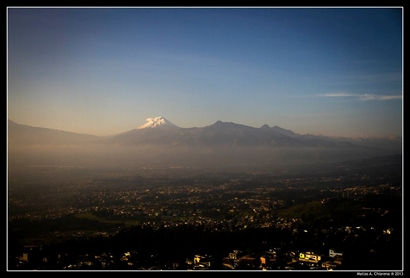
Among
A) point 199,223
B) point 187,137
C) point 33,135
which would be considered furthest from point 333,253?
point 187,137

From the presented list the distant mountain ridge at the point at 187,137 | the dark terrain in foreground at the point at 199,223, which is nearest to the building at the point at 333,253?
the dark terrain in foreground at the point at 199,223

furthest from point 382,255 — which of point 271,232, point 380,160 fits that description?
point 380,160

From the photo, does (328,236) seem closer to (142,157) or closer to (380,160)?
(380,160)

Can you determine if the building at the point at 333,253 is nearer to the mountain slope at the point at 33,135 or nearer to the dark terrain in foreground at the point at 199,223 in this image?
the dark terrain in foreground at the point at 199,223

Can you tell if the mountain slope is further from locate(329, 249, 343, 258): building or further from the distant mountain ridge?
locate(329, 249, 343, 258): building

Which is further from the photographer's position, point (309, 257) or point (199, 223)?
point (199, 223)

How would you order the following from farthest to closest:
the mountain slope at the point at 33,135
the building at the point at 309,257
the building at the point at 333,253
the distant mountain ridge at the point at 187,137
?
1. the distant mountain ridge at the point at 187,137
2. the mountain slope at the point at 33,135
3. the building at the point at 333,253
4. the building at the point at 309,257

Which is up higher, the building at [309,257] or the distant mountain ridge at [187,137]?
the distant mountain ridge at [187,137]

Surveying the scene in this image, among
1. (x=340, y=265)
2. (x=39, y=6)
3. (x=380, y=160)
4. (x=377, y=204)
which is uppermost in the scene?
(x=39, y=6)

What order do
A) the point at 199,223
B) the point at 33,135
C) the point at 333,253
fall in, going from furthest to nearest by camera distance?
1. the point at 33,135
2. the point at 199,223
3. the point at 333,253

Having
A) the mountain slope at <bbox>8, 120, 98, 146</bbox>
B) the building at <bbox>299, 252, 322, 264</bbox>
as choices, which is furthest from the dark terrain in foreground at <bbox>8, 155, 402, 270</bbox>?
the mountain slope at <bbox>8, 120, 98, 146</bbox>

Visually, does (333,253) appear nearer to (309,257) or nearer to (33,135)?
(309,257)
